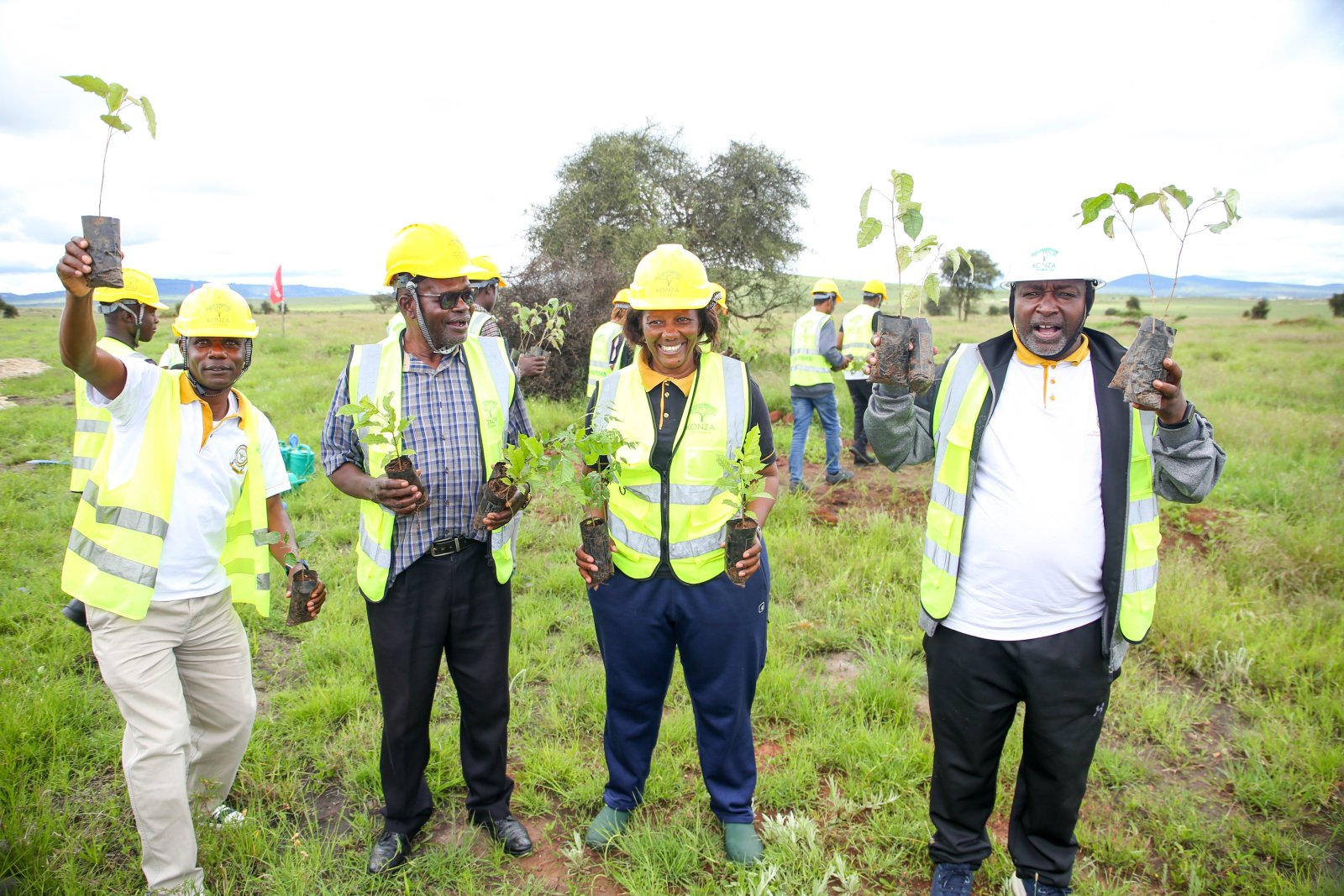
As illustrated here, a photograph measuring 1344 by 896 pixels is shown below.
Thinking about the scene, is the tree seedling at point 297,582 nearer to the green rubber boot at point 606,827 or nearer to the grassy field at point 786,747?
the grassy field at point 786,747

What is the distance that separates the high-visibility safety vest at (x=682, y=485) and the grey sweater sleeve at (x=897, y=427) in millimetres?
477

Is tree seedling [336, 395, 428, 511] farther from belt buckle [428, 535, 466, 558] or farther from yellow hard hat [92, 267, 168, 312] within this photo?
yellow hard hat [92, 267, 168, 312]

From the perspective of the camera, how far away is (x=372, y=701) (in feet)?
13.4

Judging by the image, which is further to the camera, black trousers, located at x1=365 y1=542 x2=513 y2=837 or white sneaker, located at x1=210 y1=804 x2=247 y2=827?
white sneaker, located at x1=210 y1=804 x2=247 y2=827

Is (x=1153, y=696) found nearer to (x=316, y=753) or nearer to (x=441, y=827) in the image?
(x=441, y=827)

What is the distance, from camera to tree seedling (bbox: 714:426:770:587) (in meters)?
2.66

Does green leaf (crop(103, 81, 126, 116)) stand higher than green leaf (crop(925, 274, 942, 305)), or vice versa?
green leaf (crop(103, 81, 126, 116))

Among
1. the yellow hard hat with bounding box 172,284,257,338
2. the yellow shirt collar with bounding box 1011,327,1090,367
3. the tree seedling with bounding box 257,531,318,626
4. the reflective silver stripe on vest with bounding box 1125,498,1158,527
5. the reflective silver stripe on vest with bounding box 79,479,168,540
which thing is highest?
the yellow hard hat with bounding box 172,284,257,338

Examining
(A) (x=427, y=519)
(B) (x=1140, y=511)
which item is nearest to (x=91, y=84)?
(A) (x=427, y=519)

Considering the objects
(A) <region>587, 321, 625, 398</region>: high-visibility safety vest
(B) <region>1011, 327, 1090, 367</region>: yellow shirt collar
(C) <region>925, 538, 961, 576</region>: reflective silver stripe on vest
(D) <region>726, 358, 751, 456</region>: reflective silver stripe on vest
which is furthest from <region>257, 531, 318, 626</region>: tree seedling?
(A) <region>587, 321, 625, 398</region>: high-visibility safety vest

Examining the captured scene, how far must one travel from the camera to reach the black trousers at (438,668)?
9.30ft

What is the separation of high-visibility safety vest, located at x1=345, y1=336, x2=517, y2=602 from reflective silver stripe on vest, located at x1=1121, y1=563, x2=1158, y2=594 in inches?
83.2

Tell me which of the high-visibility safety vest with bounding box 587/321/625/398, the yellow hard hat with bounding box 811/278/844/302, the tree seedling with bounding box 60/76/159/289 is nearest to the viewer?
the tree seedling with bounding box 60/76/159/289

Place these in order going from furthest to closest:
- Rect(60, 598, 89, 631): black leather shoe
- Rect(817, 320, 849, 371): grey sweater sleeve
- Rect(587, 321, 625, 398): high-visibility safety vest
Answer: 1. Rect(817, 320, 849, 371): grey sweater sleeve
2. Rect(587, 321, 625, 398): high-visibility safety vest
3. Rect(60, 598, 89, 631): black leather shoe
